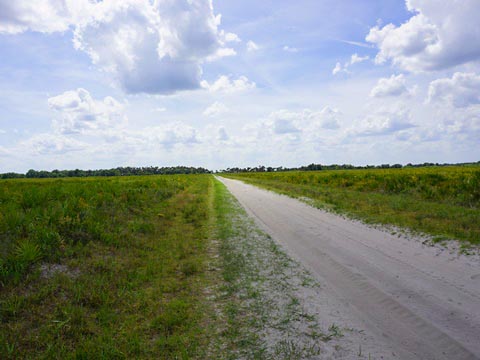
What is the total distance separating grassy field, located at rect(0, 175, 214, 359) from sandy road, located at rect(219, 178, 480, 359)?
238cm

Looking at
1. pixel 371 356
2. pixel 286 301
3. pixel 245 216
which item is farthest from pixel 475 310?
pixel 245 216

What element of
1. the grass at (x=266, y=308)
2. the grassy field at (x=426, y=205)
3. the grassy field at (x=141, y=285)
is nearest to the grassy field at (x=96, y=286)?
the grassy field at (x=141, y=285)

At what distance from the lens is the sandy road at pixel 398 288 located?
3.79 metres

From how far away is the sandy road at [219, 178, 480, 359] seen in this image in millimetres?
3788

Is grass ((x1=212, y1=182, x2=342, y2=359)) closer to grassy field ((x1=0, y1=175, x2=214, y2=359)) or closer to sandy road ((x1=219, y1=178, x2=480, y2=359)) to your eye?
grassy field ((x1=0, y1=175, x2=214, y2=359))

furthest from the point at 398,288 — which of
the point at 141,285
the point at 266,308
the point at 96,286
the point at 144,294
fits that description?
the point at 96,286

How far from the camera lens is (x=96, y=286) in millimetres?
6016

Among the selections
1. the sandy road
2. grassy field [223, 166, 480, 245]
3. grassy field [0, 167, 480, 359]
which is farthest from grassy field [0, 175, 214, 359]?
grassy field [223, 166, 480, 245]

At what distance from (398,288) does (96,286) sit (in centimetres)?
573

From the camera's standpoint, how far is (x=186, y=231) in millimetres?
11094

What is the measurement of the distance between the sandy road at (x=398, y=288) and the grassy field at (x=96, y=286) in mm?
2378

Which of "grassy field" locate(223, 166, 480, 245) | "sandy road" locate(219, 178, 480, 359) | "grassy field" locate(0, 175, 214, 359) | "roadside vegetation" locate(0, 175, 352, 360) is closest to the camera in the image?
"sandy road" locate(219, 178, 480, 359)

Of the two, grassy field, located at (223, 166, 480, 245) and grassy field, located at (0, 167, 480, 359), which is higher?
grassy field, located at (223, 166, 480, 245)

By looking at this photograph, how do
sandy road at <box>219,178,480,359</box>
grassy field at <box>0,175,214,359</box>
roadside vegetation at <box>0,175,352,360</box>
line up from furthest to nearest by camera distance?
1. grassy field at <box>0,175,214,359</box>
2. roadside vegetation at <box>0,175,352,360</box>
3. sandy road at <box>219,178,480,359</box>
